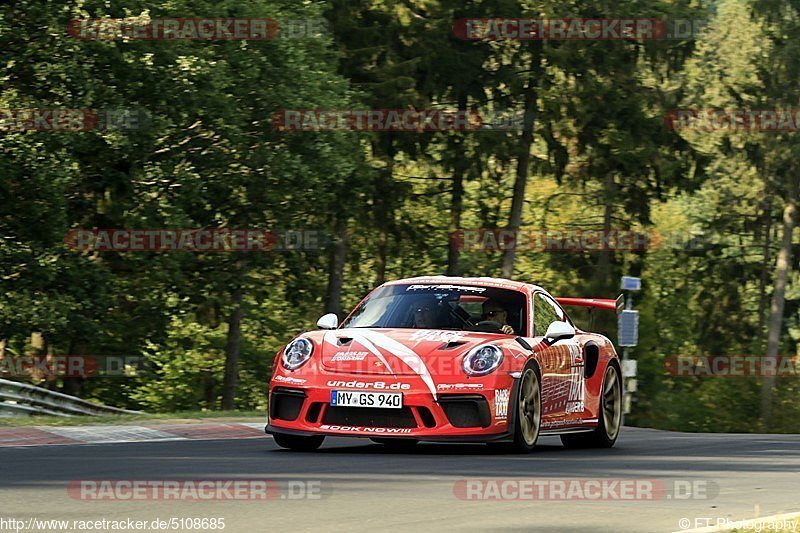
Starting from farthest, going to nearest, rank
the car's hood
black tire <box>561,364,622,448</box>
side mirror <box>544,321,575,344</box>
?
black tire <box>561,364,622,448</box> → side mirror <box>544,321,575,344</box> → the car's hood

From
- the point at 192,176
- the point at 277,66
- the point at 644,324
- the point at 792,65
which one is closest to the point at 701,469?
the point at 192,176

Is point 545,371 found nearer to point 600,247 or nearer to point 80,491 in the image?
point 80,491

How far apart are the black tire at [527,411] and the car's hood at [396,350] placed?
17.3 inches

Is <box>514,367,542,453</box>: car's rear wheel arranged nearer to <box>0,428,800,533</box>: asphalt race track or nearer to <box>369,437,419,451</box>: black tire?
<box>0,428,800,533</box>: asphalt race track

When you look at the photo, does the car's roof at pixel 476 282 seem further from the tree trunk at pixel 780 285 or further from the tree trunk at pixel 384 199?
the tree trunk at pixel 780 285

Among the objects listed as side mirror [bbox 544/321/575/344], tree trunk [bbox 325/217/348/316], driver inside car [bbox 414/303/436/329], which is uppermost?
driver inside car [bbox 414/303/436/329]

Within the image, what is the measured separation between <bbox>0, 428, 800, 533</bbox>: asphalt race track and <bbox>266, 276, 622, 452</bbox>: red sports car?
242mm

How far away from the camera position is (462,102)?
135ft

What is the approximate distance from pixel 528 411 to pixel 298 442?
6.33 feet

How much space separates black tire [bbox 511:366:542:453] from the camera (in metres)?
12.3

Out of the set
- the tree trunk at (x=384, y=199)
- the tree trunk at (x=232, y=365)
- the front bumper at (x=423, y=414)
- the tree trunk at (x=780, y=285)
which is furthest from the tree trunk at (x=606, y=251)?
the front bumper at (x=423, y=414)

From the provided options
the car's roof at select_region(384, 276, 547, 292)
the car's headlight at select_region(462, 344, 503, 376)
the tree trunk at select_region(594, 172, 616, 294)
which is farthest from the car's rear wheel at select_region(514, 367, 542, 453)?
the tree trunk at select_region(594, 172, 616, 294)

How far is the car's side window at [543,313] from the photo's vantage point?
44.1ft

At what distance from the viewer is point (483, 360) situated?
39.5 ft
